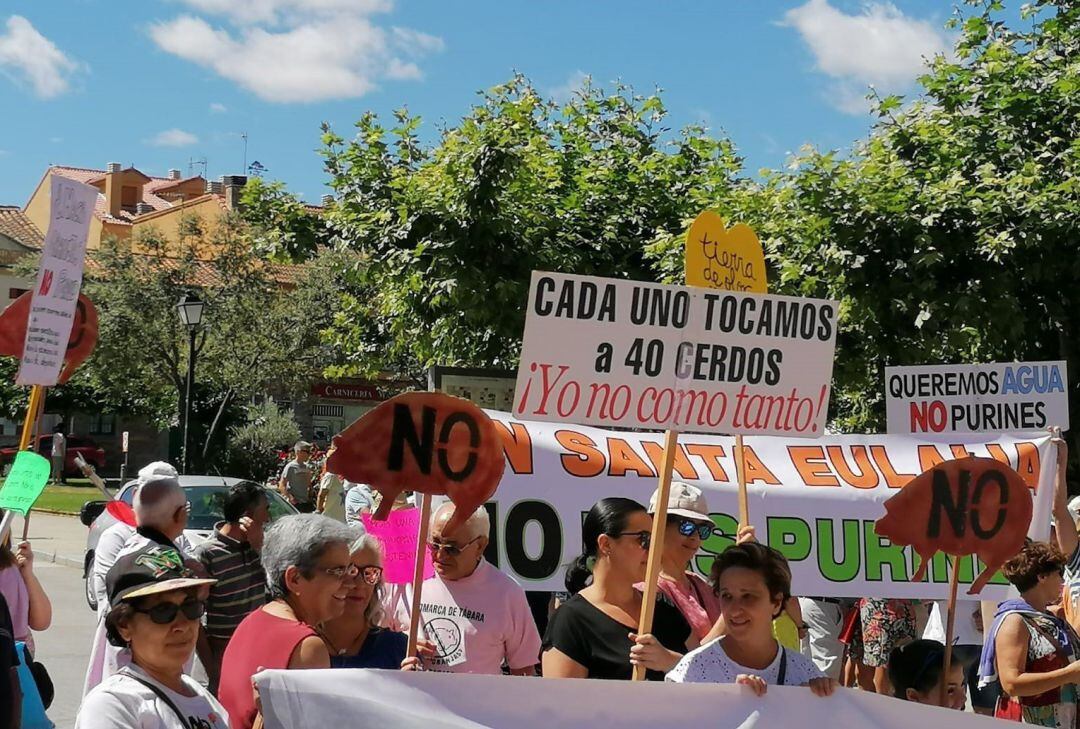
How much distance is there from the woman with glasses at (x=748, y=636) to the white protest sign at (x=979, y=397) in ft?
14.5

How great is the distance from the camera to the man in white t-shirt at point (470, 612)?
533 cm

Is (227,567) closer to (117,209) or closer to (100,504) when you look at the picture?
(100,504)

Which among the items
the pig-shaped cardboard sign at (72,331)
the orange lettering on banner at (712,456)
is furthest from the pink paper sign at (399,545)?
the pig-shaped cardboard sign at (72,331)

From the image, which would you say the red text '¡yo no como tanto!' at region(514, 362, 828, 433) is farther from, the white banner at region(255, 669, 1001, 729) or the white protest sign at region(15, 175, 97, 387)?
the white protest sign at region(15, 175, 97, 387)

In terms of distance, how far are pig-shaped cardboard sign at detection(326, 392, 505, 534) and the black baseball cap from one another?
60 cm

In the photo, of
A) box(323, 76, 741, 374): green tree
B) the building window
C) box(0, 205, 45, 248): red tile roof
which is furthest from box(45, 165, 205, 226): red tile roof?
box(323, 76, 741, 374): green tree

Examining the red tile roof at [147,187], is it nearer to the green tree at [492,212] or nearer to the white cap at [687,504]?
the green tree at [492,212]

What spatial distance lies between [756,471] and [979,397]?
2264mm

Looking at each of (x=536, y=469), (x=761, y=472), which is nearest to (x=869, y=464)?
(x=761, y=472)

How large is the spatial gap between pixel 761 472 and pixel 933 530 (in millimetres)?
1985

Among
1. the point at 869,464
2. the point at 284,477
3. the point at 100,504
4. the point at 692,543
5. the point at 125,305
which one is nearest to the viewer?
the point at 692,543

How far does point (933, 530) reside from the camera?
201 inches

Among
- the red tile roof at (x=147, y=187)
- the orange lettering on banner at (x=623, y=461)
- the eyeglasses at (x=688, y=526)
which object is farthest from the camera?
the red tile roof at (x=147, y=187)

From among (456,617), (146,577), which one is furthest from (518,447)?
(146,577)
